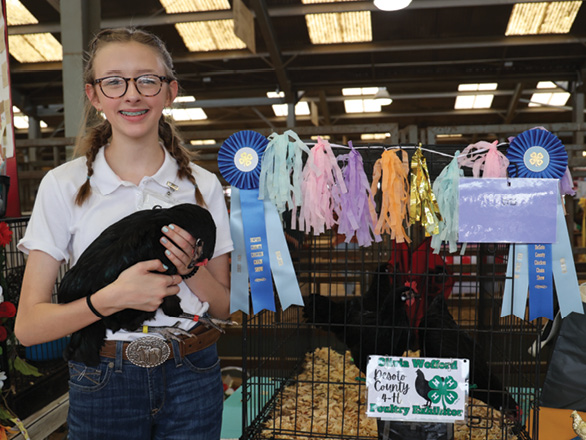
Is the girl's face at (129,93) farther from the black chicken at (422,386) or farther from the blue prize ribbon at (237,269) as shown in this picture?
the black chicken at (422,386)

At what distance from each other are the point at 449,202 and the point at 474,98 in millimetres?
9108

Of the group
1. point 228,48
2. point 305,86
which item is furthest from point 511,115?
point 228,48

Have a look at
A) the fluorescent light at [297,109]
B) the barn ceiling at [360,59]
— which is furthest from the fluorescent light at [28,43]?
the fluorescent light at [297,109]

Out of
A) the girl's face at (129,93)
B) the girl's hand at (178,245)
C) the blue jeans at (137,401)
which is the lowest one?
the blue jeans at (137,401)

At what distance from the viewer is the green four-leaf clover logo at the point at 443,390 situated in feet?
4.28

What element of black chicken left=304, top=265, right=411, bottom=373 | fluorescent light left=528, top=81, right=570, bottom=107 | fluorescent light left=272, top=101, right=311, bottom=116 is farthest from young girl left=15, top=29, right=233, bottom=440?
fluorescent light left=528, top=81, right=570, bottom=107

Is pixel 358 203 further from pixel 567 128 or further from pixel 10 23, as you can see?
pixel 10 23

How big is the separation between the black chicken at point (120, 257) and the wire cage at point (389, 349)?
441mm

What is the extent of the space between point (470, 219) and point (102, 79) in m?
0.91

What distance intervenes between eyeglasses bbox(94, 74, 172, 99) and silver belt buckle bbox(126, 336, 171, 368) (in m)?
0.49

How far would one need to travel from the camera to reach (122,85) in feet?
3.28

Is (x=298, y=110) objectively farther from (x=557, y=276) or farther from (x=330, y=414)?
(x=557, y=276)

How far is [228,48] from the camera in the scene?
267 inches

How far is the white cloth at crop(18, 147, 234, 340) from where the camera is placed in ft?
3.19
